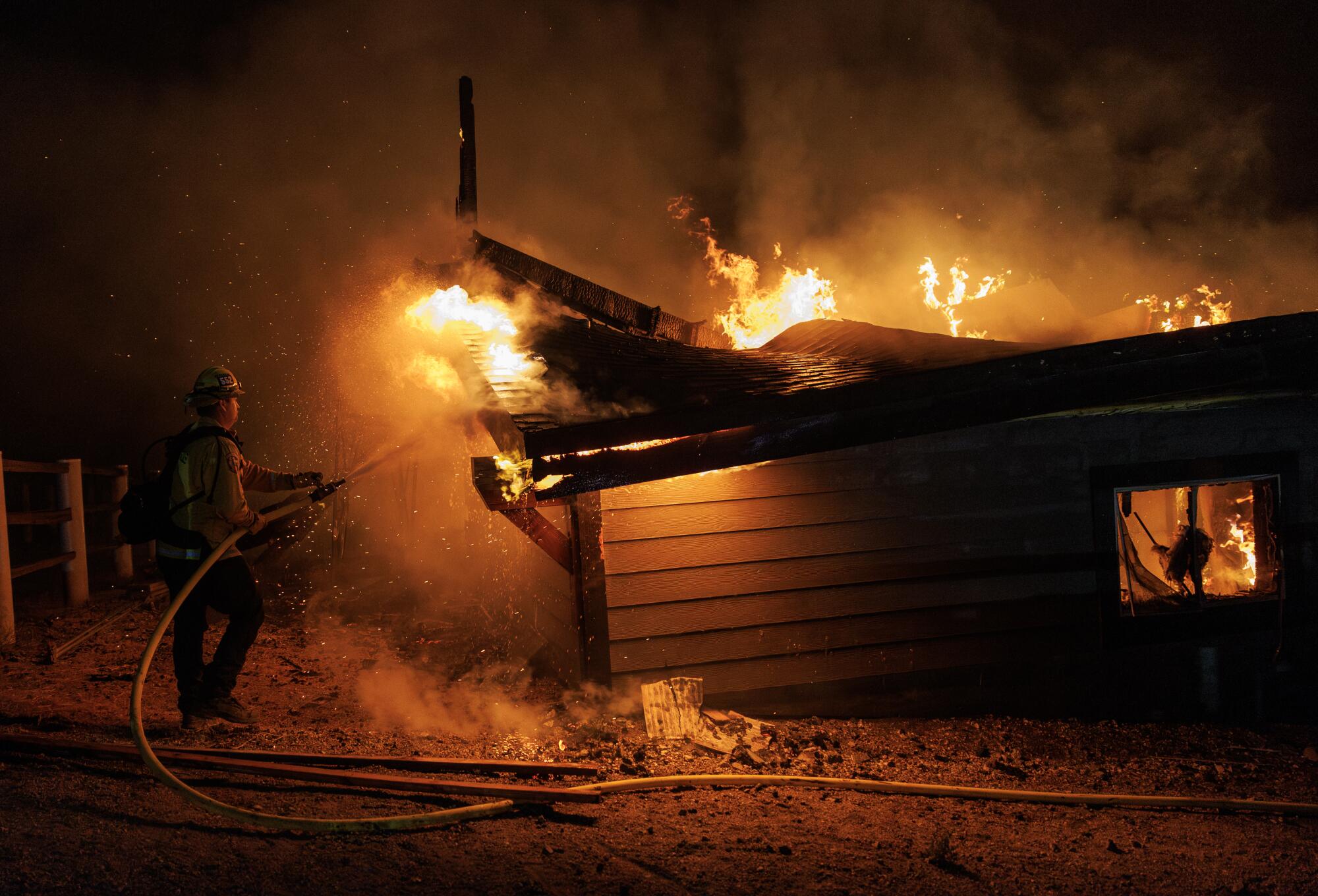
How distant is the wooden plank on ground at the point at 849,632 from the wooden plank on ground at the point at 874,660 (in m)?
0.05

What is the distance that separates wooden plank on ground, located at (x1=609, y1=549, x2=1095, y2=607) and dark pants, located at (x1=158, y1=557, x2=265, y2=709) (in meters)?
2.53

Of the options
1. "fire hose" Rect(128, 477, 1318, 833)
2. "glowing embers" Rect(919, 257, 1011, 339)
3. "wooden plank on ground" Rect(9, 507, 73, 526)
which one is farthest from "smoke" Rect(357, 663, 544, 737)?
"glowing embers" Rect(919, 257, 1011, 339)

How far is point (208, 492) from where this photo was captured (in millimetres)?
4621

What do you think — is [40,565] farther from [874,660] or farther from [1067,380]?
[1067,380]

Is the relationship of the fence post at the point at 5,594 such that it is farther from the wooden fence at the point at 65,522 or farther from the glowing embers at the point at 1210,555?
the glowing embers at the point at 1210,555

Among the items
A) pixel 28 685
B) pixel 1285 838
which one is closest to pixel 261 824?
pixel 28 685

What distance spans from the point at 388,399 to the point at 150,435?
6.19m

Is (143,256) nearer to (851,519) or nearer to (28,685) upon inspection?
(28,685)

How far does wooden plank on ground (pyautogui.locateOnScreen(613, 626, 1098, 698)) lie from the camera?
19.4ft

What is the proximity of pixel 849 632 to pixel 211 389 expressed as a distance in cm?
501

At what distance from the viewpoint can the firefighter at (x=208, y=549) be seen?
4.62 m

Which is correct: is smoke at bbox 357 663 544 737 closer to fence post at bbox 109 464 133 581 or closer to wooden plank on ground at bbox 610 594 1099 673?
wooden plank on ground at bbox 610 594 1099 673

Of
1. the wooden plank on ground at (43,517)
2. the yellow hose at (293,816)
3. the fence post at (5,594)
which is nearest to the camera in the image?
the yellow hose at (293,816)

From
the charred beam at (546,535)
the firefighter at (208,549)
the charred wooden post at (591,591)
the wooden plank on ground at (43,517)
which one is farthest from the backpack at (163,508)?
the wooden plank on ground at (43,517)
